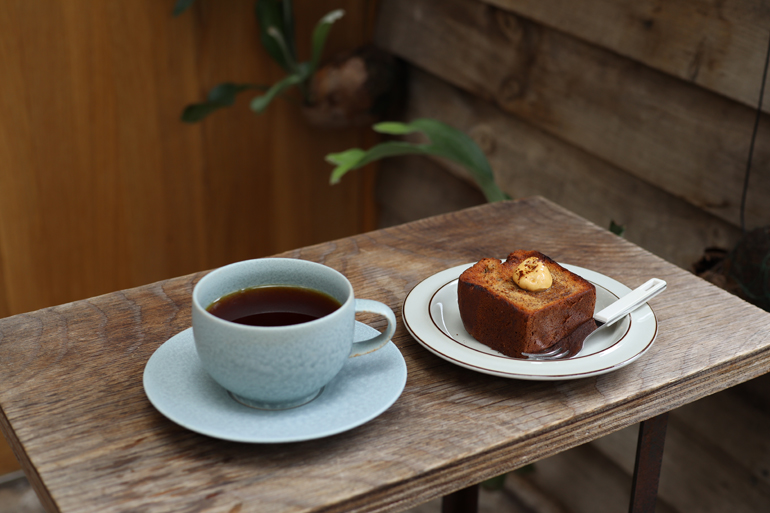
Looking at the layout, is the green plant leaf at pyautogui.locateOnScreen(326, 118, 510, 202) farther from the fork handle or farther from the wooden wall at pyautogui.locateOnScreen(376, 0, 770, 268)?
the fork handle

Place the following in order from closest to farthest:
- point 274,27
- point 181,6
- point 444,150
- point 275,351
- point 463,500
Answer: point 275,351, point 463,500, point 444,150, point 181,6, point 274,27

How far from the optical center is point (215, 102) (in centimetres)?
163

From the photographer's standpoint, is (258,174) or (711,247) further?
(258,174)

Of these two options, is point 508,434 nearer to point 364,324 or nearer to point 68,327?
point 364,324

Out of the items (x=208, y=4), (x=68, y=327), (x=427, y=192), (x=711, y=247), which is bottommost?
(x=427, y=192)

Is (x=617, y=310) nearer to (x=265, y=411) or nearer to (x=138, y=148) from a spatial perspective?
(x=265, y=411)

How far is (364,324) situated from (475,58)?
1.04 metres

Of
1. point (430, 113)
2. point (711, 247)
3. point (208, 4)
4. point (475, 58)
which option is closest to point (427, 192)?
point (430, 113)

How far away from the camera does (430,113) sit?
1.77 m

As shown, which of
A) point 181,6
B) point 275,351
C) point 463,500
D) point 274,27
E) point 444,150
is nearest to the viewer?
point 275,351

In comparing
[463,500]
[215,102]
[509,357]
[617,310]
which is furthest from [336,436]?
A: [215,102]

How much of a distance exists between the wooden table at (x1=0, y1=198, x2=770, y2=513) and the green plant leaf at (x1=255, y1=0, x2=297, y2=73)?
3.37 ft

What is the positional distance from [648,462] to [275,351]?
1.36 feet

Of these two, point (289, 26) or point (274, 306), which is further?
point (289, 26)
